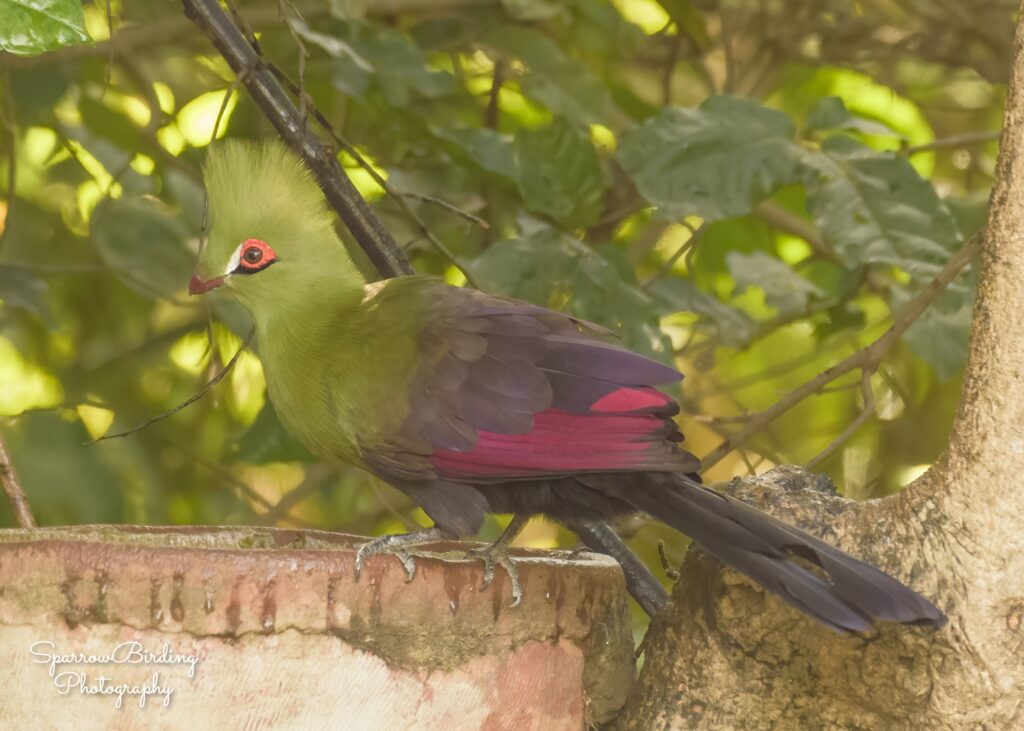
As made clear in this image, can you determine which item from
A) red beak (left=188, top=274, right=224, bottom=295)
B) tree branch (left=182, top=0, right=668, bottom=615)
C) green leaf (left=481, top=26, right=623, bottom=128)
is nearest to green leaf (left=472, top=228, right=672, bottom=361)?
tree branch (left=182, top=0, right=668, bottom=615)

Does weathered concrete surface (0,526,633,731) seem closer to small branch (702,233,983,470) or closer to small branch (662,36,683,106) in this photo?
small branch (702,233,983,470)

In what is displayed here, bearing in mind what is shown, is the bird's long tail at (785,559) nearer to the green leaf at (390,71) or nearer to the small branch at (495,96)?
the green leaf at (390,71)

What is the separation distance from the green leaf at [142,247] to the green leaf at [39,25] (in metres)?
1.16

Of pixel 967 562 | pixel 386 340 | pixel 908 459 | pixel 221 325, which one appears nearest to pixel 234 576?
pixel 386 340

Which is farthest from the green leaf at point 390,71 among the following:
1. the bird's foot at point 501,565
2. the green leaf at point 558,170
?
the bird's foot at point 501,565

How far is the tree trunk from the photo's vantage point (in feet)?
3.95

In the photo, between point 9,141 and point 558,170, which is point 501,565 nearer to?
point 558,170

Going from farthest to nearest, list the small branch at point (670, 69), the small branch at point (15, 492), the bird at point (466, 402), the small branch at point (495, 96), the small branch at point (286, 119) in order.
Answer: the small branch at point (670, 69) → the small branch at point (495, 96) → the small branch at point (286, 119) → the small branch at point (15, 492) → the bird at point (466, 402)

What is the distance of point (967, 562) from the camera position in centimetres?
122

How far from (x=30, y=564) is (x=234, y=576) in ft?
0.59

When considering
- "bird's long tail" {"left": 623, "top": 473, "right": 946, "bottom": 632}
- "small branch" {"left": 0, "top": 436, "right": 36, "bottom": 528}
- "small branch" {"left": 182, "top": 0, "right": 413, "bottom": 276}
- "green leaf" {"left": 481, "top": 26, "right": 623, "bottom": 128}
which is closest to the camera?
"bird's long tail" {"left": 623, "top": 473, "right": 946, "bottom": 632}

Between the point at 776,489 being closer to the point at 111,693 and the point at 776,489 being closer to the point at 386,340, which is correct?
the point at 386,340

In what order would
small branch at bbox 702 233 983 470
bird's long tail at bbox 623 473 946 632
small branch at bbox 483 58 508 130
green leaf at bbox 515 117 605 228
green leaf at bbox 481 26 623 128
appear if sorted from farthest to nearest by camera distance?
Result: small branch at bbox 483 58 508 130 < green leaf at bbox 481 26 623 128 < green leaf at bbox 515 117 605 228 < small branch at bbox 702 233 983 470 < bird's long tail at bbox 623 473 946 632

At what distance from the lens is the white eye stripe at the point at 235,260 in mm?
1637
